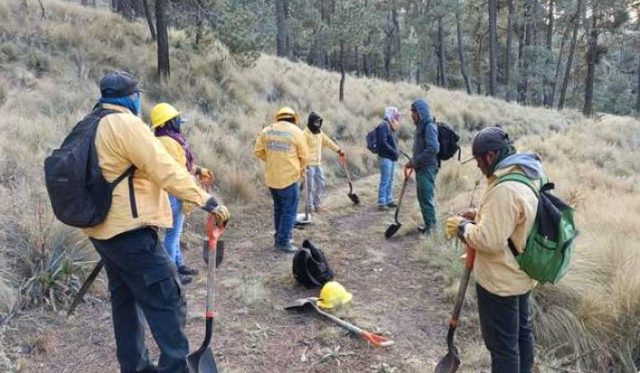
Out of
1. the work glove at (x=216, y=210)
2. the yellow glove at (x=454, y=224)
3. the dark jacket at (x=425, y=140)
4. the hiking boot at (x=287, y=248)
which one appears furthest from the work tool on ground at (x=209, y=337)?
the dark jacket at (x=425, y=140)

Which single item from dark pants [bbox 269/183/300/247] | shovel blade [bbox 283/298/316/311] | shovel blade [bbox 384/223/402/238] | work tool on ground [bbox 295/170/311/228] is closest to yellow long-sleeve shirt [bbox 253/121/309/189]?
dark pants [bbox 269/183/300/247]

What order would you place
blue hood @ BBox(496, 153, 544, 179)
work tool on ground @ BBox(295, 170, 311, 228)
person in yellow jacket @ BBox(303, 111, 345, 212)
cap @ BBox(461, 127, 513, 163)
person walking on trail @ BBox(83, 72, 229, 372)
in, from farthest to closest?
person in yellow jacket @ BBox(303, 111, 345, 212), work tool on ground @ BBox(295, 170, 311, 228), cap @ BBox(461, 127, 513, 163), blue hood @ BBox(496, 153, 544, 179), person walking on trail @ BBox(83, 72, 229, 372)

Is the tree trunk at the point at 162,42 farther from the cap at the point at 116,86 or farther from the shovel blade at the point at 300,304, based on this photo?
the cap at the point at 116,86

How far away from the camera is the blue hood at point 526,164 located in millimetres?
3318

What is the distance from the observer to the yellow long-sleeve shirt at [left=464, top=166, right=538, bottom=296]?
321 cm

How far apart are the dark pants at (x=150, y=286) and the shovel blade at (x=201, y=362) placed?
0.15m

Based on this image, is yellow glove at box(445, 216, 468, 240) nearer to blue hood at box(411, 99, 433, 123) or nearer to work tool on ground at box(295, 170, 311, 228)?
blue hood at box(411, 99, 433, 123)

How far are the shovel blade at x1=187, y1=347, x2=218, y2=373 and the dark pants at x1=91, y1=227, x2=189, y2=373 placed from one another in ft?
0.50

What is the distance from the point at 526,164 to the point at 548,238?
1.55 ft

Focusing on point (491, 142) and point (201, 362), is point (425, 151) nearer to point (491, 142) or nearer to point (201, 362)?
point (491, 142)

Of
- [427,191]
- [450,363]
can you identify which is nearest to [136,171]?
Answer: [450,363]

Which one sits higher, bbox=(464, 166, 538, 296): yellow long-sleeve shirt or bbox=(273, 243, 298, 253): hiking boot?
bbox=(464, 166, 538, 296): yellow long-sleeve shirt

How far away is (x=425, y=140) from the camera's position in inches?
289

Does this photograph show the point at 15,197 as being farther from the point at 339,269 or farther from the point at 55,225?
the point at 339,269
